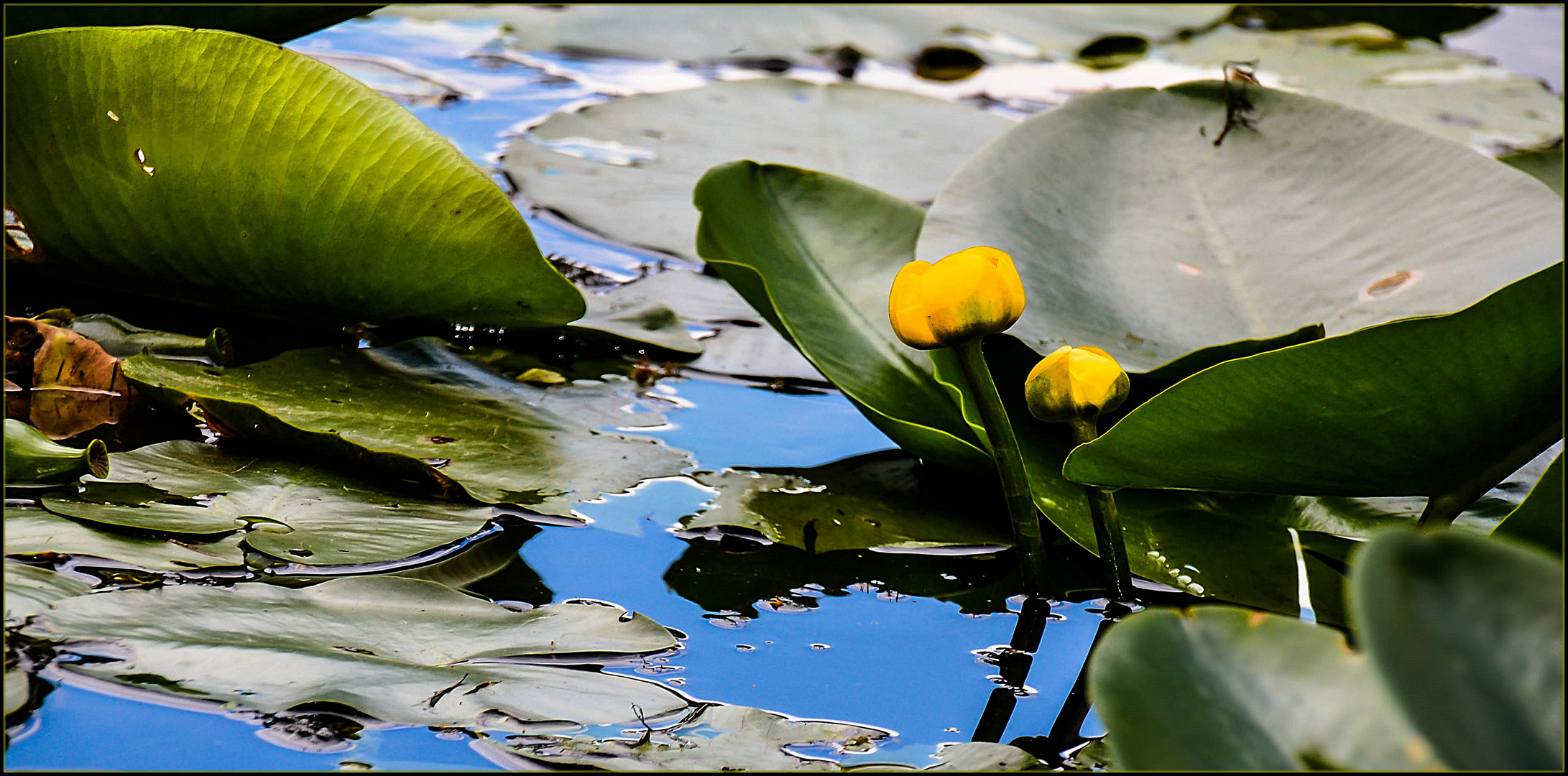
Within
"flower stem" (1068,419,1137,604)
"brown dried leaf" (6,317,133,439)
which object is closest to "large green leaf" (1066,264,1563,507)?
"flower stem" (1068,419,1137,604)

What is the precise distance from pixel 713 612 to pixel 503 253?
0.31 m

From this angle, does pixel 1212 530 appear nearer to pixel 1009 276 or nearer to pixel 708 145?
pixel 1009 276

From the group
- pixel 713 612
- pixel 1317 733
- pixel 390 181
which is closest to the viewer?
pixel 1317 733

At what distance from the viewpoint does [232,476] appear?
65 centimetres

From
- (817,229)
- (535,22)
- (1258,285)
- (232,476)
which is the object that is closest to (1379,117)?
(1258,285)

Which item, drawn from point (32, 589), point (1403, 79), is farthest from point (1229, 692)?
point (1403, 79)

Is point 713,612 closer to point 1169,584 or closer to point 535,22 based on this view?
point 1169,584

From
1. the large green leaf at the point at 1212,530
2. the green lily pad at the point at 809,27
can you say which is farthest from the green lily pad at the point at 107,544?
the green lily pad at the point at 809,27

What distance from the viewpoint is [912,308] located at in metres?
0.55

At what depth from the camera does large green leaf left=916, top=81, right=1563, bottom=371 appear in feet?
2.57

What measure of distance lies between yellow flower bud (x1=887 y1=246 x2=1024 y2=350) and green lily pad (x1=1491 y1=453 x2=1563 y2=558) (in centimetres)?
23

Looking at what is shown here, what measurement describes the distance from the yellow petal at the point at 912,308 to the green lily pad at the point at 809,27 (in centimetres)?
135

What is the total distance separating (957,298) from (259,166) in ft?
1.60

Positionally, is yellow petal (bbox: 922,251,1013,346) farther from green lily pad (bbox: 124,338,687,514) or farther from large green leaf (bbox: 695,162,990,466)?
green lily pad (bbox: 124,338,687,514)
